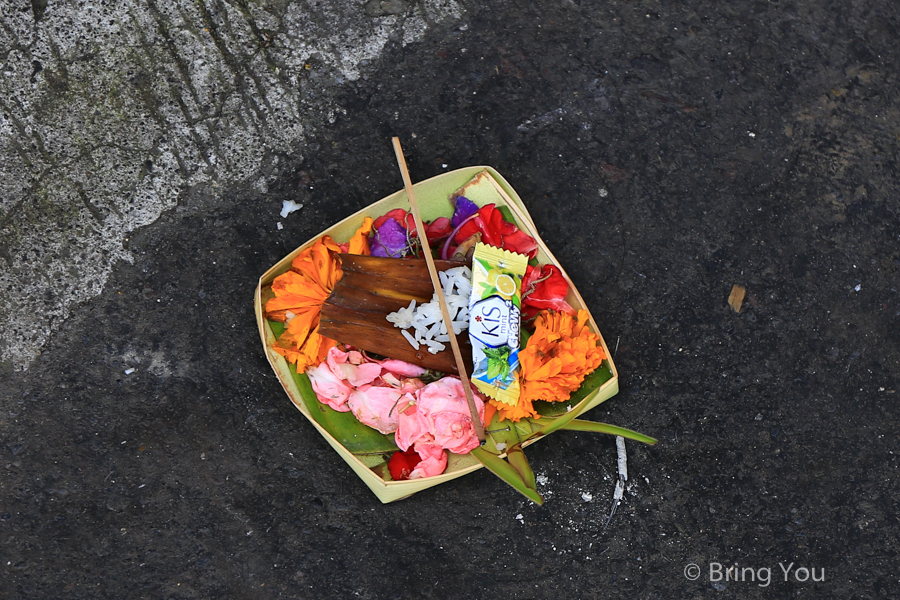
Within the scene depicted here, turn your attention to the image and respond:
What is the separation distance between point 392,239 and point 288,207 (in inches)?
15.9

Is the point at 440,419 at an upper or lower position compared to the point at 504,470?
upper

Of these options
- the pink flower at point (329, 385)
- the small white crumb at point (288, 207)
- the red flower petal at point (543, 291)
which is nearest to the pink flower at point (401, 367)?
the pink flower at point (329, 385)

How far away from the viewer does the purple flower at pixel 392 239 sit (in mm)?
1931

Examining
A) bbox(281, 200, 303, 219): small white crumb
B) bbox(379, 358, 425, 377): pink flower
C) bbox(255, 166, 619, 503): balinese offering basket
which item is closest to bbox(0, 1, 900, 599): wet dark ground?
bbox(281, 200, 303, 219): small white crumb

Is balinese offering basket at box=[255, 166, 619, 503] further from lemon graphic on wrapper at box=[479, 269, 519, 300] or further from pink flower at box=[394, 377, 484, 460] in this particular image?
lemon graphic on wrapper at box=[479, 269, 519, 300]

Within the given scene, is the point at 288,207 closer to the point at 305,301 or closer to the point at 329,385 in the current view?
the point at 305,301

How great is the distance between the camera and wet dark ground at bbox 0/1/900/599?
204 centimetres

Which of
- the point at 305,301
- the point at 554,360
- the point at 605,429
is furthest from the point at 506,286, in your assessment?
the point at 305,301

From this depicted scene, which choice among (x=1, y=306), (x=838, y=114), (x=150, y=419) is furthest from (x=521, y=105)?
(x=1, y=306)

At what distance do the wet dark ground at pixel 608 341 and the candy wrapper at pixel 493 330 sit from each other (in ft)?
1.45

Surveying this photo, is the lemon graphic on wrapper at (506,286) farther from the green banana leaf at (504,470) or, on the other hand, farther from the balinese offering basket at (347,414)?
the green banana leaf at (504,470)

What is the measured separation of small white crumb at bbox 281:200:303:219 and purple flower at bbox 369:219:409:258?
33 centimetres

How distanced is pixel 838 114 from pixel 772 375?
38.5 inches

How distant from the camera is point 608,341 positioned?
2.17m
